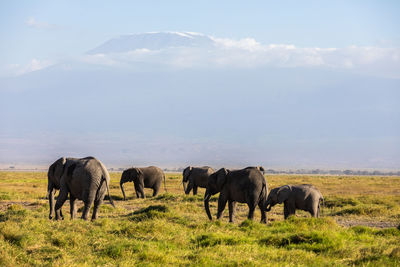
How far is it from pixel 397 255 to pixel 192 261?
198 inches

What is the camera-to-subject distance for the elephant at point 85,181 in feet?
60.3

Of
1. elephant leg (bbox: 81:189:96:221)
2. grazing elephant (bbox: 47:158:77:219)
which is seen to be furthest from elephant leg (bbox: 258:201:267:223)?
grazing elephant (bbox: 47:158:77:219)

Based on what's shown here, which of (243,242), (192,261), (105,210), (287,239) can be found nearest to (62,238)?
(192,261)

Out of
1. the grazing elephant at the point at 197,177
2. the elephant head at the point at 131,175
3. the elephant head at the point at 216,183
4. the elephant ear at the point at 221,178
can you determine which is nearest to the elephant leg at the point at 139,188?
the elephant head at the point at 131,175

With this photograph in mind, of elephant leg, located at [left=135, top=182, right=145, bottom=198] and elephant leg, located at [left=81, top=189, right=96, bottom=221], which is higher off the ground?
elephant leg, located at [left=81, top=189, right=96, bottom=221]

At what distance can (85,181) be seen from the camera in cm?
1838

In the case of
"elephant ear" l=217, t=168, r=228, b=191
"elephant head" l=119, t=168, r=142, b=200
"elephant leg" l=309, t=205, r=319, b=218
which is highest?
"elephant ear" l=217, t=168, r=228, b=191

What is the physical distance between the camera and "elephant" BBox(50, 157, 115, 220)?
1838cm

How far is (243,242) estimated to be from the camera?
14500 mm

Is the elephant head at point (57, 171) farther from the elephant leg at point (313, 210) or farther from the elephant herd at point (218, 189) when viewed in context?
the elephant leg at point (313, 210)

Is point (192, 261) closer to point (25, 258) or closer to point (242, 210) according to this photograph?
point (25, 258)

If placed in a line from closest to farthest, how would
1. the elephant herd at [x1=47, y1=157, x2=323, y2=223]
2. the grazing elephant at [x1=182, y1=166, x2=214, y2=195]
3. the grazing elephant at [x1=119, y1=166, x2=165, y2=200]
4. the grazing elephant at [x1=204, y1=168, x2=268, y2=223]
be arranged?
the elephant herd at [x1=47, y1=157, x2=323, y2=223], the grazing elephant at [x1=204, y1=168, x2=268, y2=223], the grazing elephant at [x1=119, y1=166, x2=165, y2=200], the grazing elephant at [x1=182, y1=166, x2=214, y2=195]

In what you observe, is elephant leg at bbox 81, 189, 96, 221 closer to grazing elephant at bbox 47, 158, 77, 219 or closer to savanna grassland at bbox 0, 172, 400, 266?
savanna grassland at bbox 0, 172, 400, 266

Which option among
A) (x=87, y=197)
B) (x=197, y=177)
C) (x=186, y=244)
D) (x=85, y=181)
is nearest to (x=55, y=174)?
(x=85, y=181)
